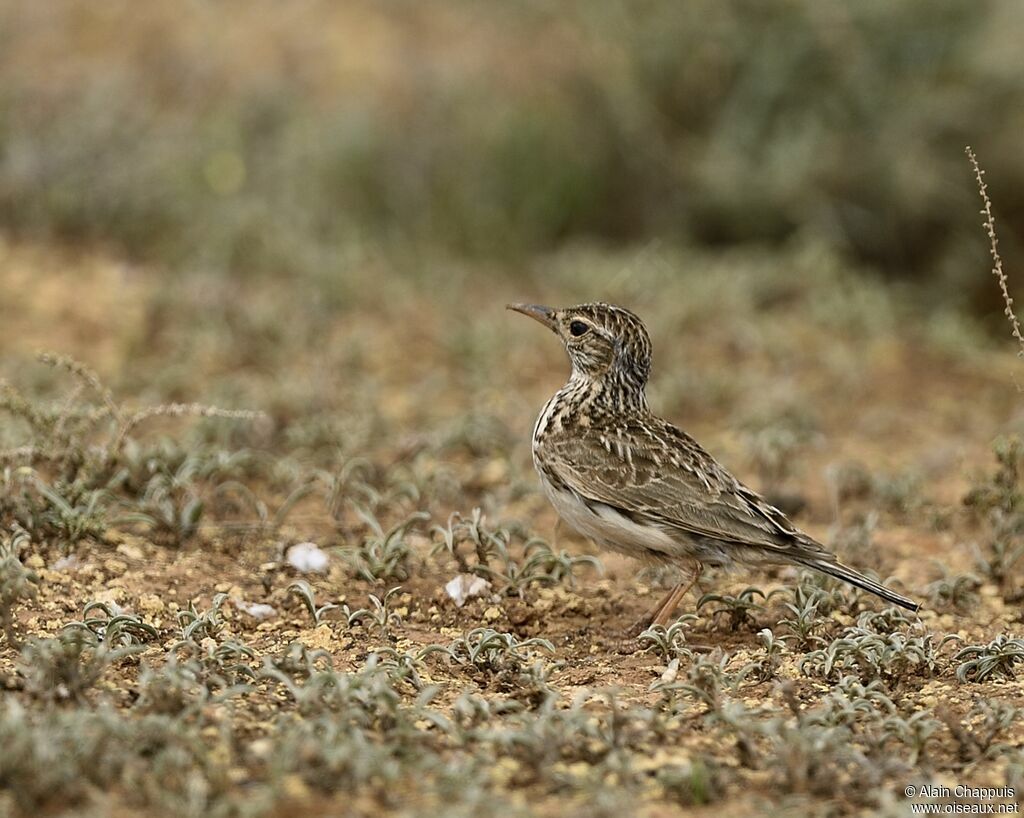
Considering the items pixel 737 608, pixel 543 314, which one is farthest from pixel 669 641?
pixel 543 314

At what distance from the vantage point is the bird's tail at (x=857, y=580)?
4.53 meters

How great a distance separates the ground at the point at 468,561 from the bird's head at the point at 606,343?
0.69 meters

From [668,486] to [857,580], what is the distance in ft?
2.39

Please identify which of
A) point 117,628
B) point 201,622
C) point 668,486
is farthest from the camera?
point 668,486

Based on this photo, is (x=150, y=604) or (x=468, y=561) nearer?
(x=150, y=604)

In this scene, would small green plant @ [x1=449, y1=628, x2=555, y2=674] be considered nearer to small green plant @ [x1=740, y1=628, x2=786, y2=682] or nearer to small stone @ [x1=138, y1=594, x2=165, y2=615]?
small green plant @ [x1=740, y1=628, x2=786, y2=682]

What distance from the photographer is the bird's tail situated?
4531 mm

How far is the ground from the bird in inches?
7.1

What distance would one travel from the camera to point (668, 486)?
16.3ft

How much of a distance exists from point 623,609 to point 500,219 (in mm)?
5310

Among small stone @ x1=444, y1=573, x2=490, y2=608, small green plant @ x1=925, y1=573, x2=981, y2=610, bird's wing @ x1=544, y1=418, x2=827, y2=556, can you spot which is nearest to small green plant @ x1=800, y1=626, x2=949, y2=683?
bird's wing @ x1=544, y1=418, x2=827, y2=556

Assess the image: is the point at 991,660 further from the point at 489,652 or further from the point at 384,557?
the point at 384,557

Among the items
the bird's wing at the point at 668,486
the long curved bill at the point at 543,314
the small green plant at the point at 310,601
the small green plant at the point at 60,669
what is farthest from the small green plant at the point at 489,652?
the long curved bill at the point at 543,314

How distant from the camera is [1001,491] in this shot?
5715 millimetres
